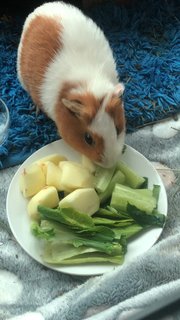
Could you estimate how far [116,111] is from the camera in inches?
56.7

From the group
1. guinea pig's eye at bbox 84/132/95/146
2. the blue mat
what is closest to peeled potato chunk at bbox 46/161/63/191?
guinea pig's eye at bbox 84/132/95/146

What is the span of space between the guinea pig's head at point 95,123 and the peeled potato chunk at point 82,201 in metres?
0.09

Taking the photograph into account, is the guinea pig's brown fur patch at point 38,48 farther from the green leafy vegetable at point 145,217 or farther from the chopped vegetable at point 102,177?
the green leafy vegetable at point 145,217

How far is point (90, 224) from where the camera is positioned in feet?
4.61

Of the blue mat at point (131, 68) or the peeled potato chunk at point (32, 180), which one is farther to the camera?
the blue mat at point (131, 68)

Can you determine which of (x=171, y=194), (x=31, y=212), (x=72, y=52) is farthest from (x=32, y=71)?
(x=171, y=194)

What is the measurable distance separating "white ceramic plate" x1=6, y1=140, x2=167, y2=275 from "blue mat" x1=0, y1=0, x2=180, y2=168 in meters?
0.12

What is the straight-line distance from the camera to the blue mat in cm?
171

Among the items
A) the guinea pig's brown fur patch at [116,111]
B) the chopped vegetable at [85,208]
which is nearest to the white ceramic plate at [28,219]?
the chopped vegetable at [85,208]

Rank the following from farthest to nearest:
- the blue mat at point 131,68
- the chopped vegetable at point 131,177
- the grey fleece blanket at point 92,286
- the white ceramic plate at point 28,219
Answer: the blue mat at point 131,68 < the chopped vegetable at point 131,177 < the white ceramic plate at point 28,219 < the grey fleece blanket at point 92,286

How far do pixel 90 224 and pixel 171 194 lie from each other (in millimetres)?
300

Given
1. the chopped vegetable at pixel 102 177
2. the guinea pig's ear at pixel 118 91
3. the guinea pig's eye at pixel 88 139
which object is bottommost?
the chopped vegetable at pixel 102 177

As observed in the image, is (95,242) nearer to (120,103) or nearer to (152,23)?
(120,103)

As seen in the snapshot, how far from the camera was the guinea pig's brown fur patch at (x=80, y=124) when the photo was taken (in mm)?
1400
